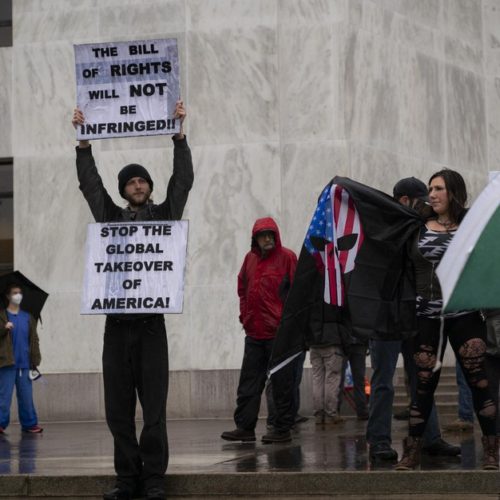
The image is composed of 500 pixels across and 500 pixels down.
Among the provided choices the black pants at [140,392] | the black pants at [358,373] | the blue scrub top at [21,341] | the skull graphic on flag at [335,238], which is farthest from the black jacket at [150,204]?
the black pants at [358,373]

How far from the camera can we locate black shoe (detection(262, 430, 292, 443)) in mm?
11539

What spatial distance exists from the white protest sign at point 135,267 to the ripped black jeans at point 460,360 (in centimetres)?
163

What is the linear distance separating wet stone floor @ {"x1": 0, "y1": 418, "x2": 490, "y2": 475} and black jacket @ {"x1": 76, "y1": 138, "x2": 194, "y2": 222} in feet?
5.79

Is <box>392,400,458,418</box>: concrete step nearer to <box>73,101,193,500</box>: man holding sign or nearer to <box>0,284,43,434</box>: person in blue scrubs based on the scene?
<box>0,284,43,434</box>: person in blue scrubs

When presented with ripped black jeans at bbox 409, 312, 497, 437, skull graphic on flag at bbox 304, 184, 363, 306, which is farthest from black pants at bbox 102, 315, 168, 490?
ripped black jeans at bbox 409, 312, 497, 437

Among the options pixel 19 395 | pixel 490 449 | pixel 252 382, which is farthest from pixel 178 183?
pixel 19 395

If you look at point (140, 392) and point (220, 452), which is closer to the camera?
point (140, 392)

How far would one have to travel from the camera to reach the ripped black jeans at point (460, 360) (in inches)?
337

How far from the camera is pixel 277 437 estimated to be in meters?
11.6

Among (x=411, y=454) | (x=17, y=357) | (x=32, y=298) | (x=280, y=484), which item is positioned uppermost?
(x=32, y=298)

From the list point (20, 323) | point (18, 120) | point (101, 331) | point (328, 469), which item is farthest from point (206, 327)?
point (328, 469)

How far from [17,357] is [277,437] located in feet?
15.1

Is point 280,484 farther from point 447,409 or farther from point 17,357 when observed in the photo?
point 17,357

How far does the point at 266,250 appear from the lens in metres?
12.4
